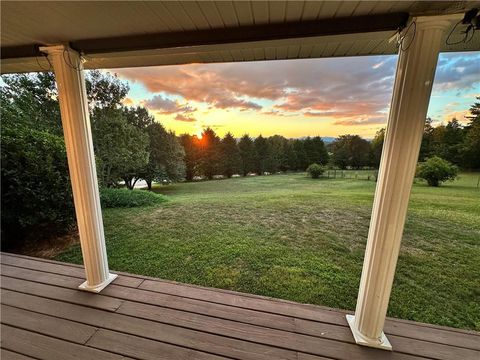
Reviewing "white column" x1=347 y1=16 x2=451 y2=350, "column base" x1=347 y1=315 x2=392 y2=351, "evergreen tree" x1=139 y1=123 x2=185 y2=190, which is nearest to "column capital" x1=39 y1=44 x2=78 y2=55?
"white column" x1=347 y1=16 x2=451 y2=350

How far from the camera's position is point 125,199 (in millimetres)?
4527

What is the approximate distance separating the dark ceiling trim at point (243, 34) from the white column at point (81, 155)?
0.16m

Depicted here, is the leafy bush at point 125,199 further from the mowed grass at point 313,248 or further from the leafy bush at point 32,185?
the leafy bush at point 32,185

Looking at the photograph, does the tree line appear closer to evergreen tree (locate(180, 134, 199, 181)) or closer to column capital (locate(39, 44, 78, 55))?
evergreen tree (locate(180, 134, 199, 181))

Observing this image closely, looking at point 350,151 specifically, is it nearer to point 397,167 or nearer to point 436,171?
point 436,171

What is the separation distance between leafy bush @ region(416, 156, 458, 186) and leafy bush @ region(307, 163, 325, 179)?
1804 millimetres

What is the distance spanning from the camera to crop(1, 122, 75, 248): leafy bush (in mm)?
2498

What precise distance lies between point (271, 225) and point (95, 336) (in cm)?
244

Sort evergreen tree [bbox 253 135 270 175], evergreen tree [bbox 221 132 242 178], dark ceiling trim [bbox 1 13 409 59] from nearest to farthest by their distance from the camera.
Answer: dark ceiling trim [bbox 1 13 409 59] < evergreen tree [bbox 253 135 270 175] < evergreen tree [bbox 221 132 242 178]

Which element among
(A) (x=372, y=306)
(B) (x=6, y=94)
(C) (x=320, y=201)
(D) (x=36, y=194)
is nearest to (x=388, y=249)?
(A) (x=372, y=306)

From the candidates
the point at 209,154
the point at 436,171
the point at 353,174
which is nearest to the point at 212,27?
the point at 436,171

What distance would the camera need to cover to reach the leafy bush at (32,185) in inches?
98.3

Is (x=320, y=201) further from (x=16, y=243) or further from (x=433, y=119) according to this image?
(x=16, y=243)

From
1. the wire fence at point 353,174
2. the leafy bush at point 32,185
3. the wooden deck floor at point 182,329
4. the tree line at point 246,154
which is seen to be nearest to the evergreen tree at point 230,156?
the tree line at point 246,154
